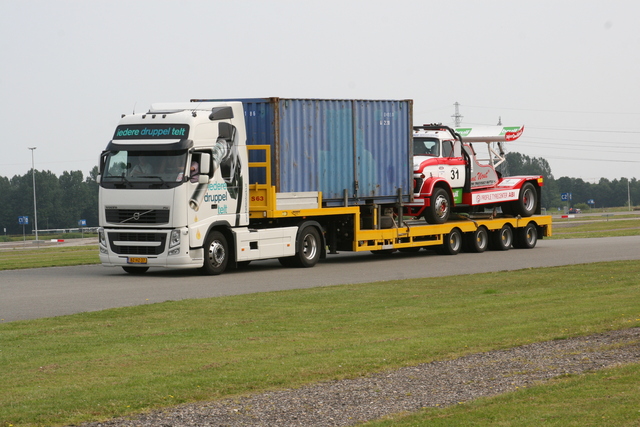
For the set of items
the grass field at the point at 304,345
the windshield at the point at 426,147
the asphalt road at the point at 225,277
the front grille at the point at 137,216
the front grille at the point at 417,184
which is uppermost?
the windshield at the point at 426,147

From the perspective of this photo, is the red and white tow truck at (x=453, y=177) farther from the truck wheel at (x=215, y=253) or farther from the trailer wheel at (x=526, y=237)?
the truck wheel at (x=215, y=253)

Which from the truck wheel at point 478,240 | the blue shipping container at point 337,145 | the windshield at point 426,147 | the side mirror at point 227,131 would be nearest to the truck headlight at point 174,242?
the side mirror at point 227,131

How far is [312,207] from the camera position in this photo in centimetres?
2322

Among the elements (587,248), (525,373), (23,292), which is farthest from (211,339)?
(587,248)

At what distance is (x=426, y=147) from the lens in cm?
2730

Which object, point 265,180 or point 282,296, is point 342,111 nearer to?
point 265,180

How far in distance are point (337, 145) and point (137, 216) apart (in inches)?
235

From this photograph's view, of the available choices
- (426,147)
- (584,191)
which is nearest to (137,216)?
(426,147)

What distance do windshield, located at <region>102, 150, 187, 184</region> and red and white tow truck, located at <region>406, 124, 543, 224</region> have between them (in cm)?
850

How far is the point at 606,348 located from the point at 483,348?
1.32 meters

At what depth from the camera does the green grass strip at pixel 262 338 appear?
8.48m

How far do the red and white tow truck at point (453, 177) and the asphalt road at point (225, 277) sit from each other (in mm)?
1514

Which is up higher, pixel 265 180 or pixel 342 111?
pixel 342 111

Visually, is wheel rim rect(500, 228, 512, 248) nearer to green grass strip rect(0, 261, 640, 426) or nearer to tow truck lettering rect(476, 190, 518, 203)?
tow truck lettering rect(476, 190, 518, 203)
